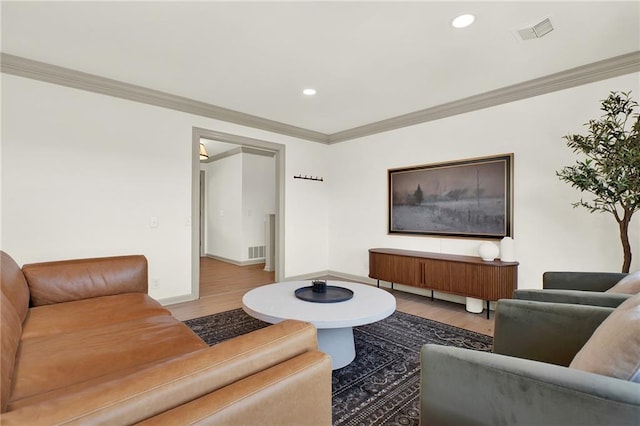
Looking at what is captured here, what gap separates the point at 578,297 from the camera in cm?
179

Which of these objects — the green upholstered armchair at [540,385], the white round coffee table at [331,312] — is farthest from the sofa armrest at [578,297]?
the white round coffee table at [331,312]

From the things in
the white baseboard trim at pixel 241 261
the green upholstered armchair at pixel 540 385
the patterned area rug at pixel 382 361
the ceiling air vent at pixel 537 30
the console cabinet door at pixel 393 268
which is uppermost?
the ceiling air vent at pixel 537 30

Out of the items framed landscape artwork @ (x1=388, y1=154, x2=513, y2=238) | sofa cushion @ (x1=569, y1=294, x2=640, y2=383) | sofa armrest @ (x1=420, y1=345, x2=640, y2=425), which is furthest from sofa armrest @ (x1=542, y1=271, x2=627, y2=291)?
sofa armrest @ (x1=420, y1=345, x2=640, y2=425)

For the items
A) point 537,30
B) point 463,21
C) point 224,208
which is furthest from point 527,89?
point 224,208

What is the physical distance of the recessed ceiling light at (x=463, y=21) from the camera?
2.17 meters

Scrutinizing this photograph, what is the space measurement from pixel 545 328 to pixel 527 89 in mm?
2730

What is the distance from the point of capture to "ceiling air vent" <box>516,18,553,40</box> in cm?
223

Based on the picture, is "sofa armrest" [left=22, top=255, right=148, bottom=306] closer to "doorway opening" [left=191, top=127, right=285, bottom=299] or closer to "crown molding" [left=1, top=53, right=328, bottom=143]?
"doorway opening" [left=191, top=127, right=285, bottom=299]

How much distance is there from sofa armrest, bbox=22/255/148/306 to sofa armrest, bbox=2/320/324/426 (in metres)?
1.60

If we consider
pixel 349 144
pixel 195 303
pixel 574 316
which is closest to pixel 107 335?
pixel 195 303

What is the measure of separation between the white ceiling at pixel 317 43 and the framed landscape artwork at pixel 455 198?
3.07ft

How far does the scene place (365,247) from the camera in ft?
16.0

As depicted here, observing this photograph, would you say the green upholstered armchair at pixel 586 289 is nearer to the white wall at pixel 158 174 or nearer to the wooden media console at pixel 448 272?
the wooden media console at pixel 448 272

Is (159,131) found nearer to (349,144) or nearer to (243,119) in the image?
(243,119)
